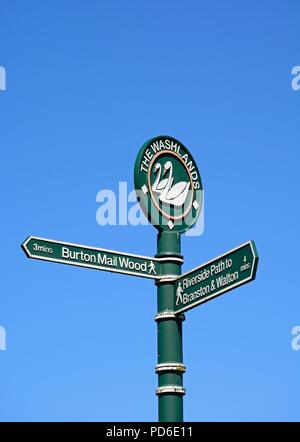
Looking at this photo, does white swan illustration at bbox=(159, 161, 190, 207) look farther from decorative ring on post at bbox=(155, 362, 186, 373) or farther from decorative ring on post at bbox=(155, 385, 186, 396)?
decorative ring on post at bbox=(155, 385, 186, 396)

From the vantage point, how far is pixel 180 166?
24188mm

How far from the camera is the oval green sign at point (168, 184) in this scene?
23.7 meters

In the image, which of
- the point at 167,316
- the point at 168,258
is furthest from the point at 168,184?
the point at 167,316

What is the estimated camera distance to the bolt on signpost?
22.8m

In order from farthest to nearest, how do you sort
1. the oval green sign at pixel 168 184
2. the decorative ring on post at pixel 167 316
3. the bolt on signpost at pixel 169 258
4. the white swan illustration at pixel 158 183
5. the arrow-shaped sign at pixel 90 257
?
the white swan illustration at pixel 158 183
the oval green sign at pixel 168 184
the decorative ring on post at pixel 167 316
the arrow-shaped sign at pixel 90 257
the bolt on signpost at pixel 169 258

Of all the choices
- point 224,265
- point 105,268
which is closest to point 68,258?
point 105,268

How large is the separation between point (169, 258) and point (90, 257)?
1.02 meters

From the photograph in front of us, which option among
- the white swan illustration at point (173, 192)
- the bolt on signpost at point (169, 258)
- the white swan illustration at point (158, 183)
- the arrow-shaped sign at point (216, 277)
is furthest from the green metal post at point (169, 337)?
the white swan illustration at point (158, 183)

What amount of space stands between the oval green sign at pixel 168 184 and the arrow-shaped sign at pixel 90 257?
1.74ft

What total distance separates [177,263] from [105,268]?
974mm

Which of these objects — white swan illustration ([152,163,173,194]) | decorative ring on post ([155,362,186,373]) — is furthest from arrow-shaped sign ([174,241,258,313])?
white swan illustration ([152,163,173,194])

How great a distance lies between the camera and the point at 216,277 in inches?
894

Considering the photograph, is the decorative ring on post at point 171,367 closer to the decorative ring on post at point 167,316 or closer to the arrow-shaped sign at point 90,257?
the decorative ring on post at point 167,316
